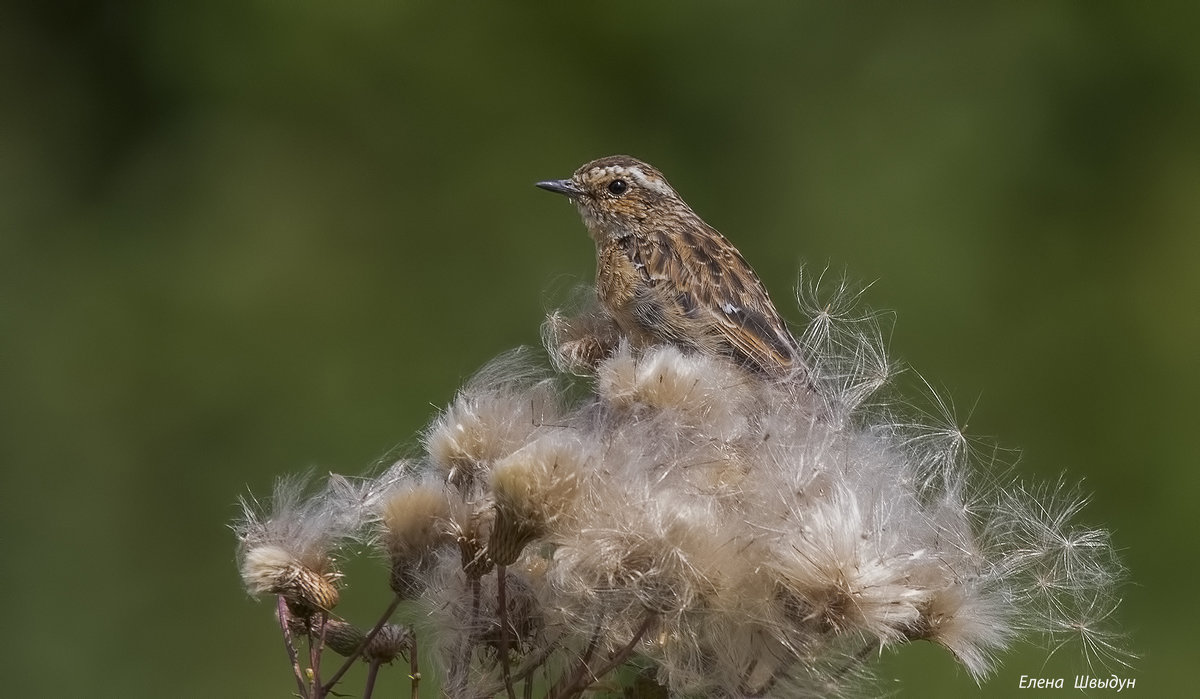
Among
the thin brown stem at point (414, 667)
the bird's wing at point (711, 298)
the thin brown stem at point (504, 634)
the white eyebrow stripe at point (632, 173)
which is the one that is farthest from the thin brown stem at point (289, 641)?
the white eyebrow stripe at point (632, 173)

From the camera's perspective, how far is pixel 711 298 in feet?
12.0

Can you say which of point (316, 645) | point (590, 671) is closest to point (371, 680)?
point (316, 645)

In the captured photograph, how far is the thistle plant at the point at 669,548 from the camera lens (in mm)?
1980

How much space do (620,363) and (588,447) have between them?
38cm

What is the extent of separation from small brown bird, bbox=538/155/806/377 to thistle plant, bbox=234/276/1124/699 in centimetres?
69

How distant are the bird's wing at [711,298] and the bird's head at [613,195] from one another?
164mm

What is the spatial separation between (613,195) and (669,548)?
2.22 meters

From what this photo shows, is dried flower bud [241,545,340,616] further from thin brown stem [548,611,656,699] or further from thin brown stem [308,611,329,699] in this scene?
thin brown stem [548,611,656,699]

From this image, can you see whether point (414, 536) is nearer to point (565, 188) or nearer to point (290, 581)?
point (290, 581)

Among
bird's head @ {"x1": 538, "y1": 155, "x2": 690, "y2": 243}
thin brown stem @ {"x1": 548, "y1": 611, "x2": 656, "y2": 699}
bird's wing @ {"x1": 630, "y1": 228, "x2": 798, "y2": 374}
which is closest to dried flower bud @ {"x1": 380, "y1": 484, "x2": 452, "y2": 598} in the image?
thin brown stem @ {"x1": 548, "y1": 611, "x2": 656, "y2": 699}

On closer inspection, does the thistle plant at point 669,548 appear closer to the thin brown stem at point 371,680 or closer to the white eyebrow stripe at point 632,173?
the thin brown stem at point 371,680

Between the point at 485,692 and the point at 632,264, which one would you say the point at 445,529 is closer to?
the point at 485,692

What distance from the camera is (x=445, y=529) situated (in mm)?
2088

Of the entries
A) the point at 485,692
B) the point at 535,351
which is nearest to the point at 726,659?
the point at 485,692
